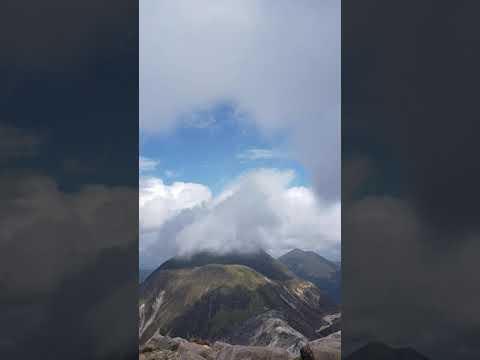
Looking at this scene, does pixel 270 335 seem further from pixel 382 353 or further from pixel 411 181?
pixel 411 181

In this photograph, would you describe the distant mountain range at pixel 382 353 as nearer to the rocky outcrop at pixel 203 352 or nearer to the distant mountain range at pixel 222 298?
the rocky outcrop at pixel 203 352

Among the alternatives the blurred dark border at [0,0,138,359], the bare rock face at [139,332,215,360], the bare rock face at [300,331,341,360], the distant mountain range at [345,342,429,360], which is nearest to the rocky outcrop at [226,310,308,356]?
the bare rock face at [139,332,215,360]

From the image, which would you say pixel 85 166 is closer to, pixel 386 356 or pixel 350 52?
Answer: pixel 350 52

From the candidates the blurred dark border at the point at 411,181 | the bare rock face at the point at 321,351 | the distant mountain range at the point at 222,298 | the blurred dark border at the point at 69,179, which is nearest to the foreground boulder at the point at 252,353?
the bare rock face at the point at 321,351

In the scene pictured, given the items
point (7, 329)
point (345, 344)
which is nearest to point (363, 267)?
point (345, 344)

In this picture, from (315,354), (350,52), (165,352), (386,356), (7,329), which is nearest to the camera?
(7,329)

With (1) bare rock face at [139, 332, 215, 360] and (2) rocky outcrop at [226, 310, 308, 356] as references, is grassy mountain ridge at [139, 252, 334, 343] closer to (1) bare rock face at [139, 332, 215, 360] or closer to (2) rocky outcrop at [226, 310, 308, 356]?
(2) rocky outcrop at [226, 310, 308, 356]

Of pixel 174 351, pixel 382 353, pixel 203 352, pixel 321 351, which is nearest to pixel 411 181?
pixel 382 353
